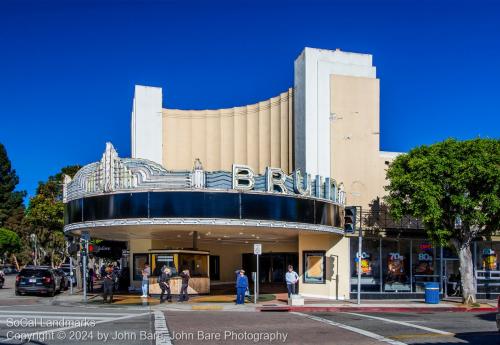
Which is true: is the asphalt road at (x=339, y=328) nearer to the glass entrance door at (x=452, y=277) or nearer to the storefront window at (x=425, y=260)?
the storefront window at (x=425, y=260)

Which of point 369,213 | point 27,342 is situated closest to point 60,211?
point 369,213

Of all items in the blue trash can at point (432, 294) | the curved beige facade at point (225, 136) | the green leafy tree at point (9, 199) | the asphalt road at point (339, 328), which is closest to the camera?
the asphalt road at point (339, 328)

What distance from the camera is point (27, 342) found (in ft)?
47.9

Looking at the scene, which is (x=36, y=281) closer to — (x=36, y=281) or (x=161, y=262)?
(x=36, y=281)

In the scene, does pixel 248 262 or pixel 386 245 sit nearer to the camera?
pixel 386 245

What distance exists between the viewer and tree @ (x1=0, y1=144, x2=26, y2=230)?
101m

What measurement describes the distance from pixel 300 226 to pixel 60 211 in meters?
28.4

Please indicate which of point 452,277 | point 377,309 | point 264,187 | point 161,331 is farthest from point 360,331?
point 452,277

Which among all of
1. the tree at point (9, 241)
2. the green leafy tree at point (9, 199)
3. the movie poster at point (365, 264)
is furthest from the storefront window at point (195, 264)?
the green leafy tree at point (9, 199)

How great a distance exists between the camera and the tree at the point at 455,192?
29859mm

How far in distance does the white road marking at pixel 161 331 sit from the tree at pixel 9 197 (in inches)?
3385

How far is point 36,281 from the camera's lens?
35.6 metres

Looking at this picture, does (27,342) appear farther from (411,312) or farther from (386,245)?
(386,245)

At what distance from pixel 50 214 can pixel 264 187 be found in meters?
30.6
